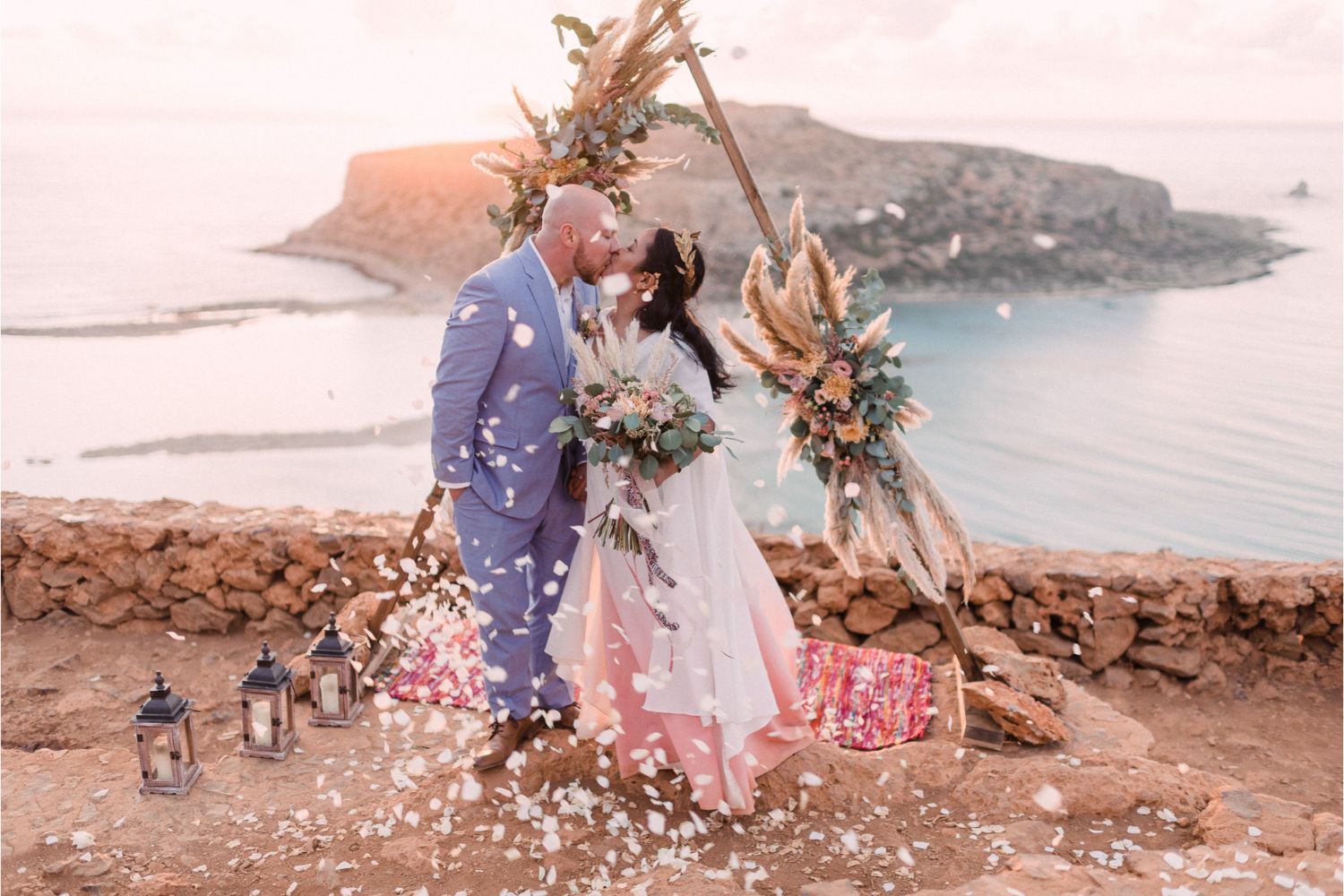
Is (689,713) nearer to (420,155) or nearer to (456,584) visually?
(456,584)

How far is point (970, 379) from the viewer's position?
16.2 meters

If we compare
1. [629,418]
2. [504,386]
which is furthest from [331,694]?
[629,418]

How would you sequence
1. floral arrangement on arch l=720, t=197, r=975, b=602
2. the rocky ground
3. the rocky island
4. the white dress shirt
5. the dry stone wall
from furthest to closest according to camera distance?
the rocky island
the dry stone wall
floral arrangement on arch l=720, t=197, r=975, b=602
the white dress shirt
the rocky ground

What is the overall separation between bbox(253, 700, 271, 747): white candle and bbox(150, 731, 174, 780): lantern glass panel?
39 centimetres

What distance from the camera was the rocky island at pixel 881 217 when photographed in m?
17.7

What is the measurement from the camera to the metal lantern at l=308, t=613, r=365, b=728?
440cm

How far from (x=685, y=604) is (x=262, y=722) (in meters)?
2.04

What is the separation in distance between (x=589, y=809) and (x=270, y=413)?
35.8 ft

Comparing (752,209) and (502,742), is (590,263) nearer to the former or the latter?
(752,209)

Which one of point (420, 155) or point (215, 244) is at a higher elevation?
point (420, 155)

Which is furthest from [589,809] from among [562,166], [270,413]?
[270,413]

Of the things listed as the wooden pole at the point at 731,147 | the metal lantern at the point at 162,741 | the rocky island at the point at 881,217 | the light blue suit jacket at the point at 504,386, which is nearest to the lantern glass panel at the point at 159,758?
the metal lantern at the point at 162,741

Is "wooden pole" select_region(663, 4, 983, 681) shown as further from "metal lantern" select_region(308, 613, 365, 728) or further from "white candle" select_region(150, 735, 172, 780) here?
"white candle" select_region(150, 735, 172, 780)

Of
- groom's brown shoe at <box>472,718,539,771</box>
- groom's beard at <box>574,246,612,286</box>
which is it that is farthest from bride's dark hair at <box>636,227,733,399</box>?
groom's brown shoe at <box>472,718,539,771</box>
